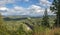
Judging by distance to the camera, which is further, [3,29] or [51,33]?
[3,29]

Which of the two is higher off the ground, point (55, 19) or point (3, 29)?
point (3, 29)

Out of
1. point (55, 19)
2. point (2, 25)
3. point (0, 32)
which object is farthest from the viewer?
point (55, 19)

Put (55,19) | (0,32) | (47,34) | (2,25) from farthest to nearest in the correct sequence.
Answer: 1. (55,19)
2. (2,25)
3. (0,32)
4. (47,34)

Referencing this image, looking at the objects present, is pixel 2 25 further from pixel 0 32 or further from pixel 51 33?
pixel 51 33

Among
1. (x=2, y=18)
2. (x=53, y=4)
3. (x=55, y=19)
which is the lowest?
(x=55, y=19)

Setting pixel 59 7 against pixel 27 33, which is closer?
pixel 27 33

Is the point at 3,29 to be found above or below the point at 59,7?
above

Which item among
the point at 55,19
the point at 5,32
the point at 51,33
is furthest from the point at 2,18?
the point at 55,19

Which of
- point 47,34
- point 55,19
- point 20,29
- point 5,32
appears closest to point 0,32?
point 5,32

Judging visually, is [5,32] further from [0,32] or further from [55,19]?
[55,19]
